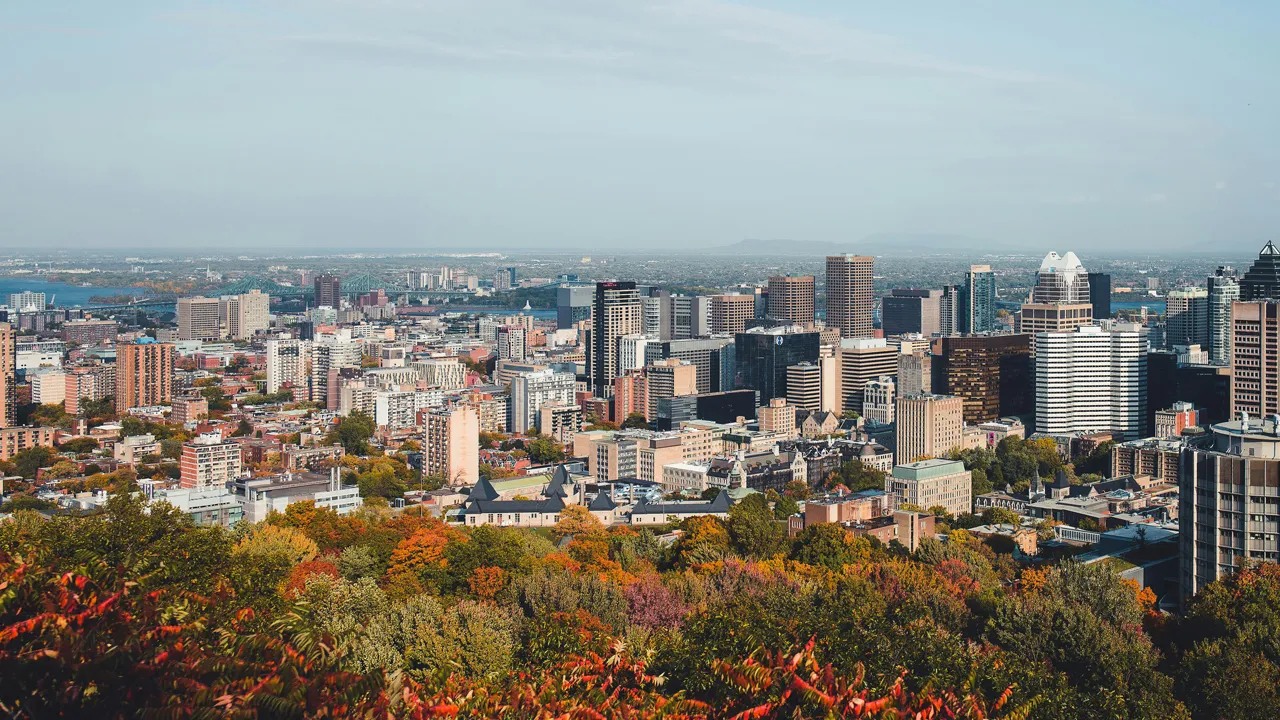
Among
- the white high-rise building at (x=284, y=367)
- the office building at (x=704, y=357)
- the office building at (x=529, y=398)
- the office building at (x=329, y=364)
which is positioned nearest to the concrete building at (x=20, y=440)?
the office building at (x=329, y=364)

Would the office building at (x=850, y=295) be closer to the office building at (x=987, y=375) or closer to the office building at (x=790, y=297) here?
the office building at (x=790, y=297)

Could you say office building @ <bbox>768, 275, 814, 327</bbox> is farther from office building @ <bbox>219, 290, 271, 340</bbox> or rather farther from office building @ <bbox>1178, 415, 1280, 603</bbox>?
office building @ <bbox>1178, 415, 1280, 603</bbox>

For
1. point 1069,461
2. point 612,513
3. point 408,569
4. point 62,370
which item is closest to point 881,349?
→ point 1069,461

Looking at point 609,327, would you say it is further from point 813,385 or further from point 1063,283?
point 1063,283

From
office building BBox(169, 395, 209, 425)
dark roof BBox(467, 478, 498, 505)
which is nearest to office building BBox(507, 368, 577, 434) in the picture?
office building BBox(169, 395, 209, 425)

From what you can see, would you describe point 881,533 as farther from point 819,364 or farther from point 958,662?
point 819,364
